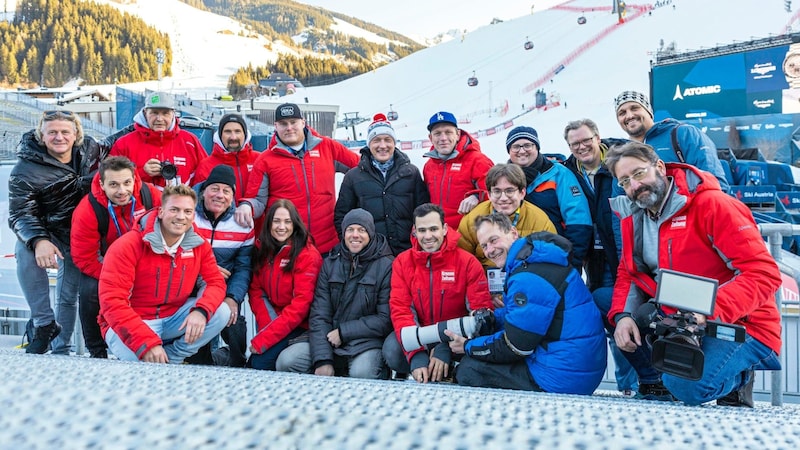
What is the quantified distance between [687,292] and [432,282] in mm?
1586

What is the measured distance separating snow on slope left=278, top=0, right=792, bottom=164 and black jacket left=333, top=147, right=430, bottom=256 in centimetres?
1821

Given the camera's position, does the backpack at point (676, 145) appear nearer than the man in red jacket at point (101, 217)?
Yes

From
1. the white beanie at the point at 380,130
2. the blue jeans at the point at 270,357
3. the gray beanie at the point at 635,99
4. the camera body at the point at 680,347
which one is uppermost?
the gray beanie at the point at 635,99

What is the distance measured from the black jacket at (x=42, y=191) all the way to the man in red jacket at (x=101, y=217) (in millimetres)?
272

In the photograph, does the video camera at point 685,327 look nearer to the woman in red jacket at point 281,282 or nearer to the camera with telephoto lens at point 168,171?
the woman in red jacket at point 281,282

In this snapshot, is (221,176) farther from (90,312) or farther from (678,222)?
(678,222)

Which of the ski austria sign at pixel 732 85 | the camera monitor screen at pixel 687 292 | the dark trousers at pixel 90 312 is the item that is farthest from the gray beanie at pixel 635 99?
the ski austria sign at pixel 732 85

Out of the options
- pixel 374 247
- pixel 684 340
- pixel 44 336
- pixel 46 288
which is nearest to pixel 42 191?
pixel 46 288

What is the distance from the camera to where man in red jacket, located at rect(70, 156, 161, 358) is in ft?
10.1

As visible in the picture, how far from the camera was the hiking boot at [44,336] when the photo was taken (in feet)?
11.1

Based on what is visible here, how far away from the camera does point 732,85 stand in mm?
20562

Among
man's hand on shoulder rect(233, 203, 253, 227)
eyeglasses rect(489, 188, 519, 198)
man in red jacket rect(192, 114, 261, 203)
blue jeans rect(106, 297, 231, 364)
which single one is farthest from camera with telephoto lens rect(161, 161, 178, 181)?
eyeglasses rect(489, 188, 519, 198)

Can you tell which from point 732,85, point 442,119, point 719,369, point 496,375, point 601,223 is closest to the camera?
point 719,369

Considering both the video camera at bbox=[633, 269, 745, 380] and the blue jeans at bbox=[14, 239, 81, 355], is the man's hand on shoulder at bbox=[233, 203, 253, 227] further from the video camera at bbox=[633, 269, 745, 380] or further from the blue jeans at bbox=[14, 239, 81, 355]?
the video camera at bbox=[633, 269, 745, 380]
